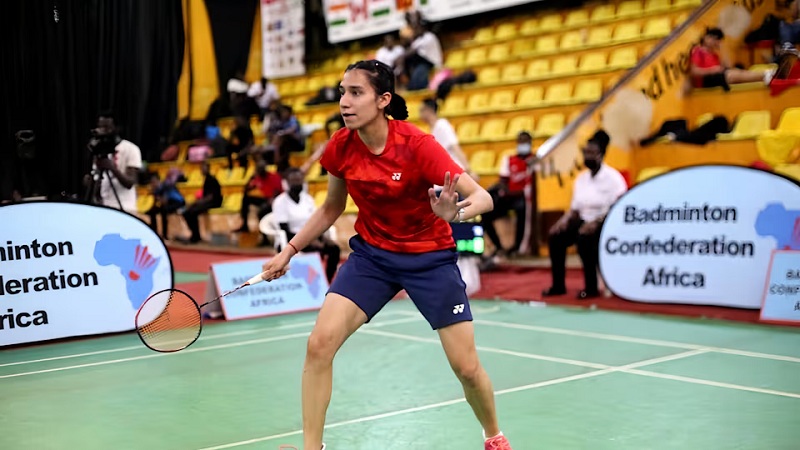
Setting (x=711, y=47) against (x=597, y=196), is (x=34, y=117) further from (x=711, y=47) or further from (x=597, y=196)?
(x=711, y=47)

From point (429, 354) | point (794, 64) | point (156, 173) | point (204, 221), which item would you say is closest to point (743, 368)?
point (429, 354)

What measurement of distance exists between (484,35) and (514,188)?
6.42 meters

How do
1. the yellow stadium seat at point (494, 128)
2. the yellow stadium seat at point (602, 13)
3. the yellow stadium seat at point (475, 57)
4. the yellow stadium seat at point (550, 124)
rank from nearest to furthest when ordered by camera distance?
the yellow stadium seat at point (550, 124) → the yellow stadium seat at point (494, 128) → the yellow stadium seat at point (602, 13) → the yellow stadium seat at point (475, 57)

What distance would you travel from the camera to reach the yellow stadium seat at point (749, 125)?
1231 centimetres

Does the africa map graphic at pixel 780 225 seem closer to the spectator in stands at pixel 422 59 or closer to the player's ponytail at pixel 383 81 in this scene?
the player's ponytail at pixel 383 81

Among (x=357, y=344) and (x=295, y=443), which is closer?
(x=295, y=443)

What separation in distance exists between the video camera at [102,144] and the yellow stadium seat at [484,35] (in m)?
9.78

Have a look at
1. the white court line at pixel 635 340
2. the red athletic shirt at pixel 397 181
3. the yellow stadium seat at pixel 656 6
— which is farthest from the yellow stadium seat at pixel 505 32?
the red athletic shirt at pixel 397 181

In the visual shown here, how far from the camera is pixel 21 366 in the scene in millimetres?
7457

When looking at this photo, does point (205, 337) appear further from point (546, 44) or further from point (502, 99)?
point (546, 44)

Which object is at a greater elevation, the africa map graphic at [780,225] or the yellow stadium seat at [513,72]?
the yellow stadium seat at [513,72]

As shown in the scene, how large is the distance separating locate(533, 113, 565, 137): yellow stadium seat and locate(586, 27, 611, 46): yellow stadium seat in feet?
6.91

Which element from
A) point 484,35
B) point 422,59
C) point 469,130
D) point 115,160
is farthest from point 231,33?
point 115,160

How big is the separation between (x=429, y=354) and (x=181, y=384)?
1.89m
